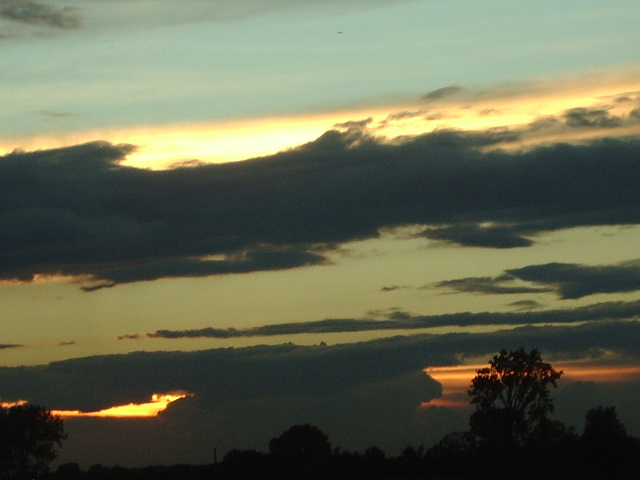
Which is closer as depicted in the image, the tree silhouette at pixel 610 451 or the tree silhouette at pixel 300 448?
the tree silhouette at pixel 610 451

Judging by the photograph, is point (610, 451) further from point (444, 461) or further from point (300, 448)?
point (300, 448)

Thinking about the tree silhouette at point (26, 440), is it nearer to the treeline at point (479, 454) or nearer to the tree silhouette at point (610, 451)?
the treeline at point (479, 454)

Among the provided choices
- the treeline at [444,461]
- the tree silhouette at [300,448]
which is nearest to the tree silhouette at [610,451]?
the treeline at [444,461]

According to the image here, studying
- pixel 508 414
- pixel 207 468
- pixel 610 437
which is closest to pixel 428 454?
pixel 508 414

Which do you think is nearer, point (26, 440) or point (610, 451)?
point (610, 451)

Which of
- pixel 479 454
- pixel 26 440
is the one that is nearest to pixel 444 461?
pixel 479 454

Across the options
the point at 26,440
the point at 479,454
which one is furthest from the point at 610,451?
the point at 26,440

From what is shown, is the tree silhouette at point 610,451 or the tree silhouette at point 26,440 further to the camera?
the tree silhouette at point 26,440

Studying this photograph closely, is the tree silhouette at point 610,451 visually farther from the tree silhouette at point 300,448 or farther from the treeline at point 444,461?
the tree silhouette at point 300,448

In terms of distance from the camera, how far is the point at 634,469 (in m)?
100

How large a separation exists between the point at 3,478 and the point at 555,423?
217ft

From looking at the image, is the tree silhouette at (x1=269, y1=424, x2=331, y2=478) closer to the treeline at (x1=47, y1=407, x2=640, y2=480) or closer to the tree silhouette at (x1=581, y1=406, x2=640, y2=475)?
the treeline at (x1=47, y1=407, x2=640, y2=480)

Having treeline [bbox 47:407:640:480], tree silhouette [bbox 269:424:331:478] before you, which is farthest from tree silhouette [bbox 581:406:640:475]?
tree silhouette [bbox 269:424:331:478]

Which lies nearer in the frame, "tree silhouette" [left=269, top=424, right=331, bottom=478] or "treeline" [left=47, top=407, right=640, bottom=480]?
"treeline" [left=47, top=407, right=640, bottom=480]
